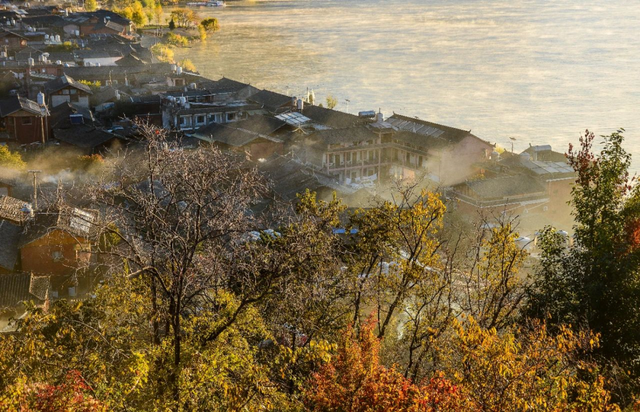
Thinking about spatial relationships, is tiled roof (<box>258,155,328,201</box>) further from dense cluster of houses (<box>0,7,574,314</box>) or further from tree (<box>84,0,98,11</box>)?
tree (<box>84,0,98,11</box>)

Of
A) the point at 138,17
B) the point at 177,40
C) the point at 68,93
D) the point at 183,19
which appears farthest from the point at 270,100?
the point at 183,19

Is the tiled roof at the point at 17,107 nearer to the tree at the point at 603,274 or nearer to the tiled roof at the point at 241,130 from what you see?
the tiled roof at the point at 241,130

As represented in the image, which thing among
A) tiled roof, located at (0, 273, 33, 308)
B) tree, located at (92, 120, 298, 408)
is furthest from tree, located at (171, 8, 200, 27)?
tree, located at (92, 120, 298, 408)

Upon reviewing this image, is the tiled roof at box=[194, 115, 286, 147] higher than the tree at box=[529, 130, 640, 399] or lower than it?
lower

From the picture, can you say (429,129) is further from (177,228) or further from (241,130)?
(177,228)

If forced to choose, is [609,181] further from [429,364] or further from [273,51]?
[273,51]

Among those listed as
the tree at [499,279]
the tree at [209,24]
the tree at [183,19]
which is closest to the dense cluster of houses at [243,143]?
the tree at [499,279]
